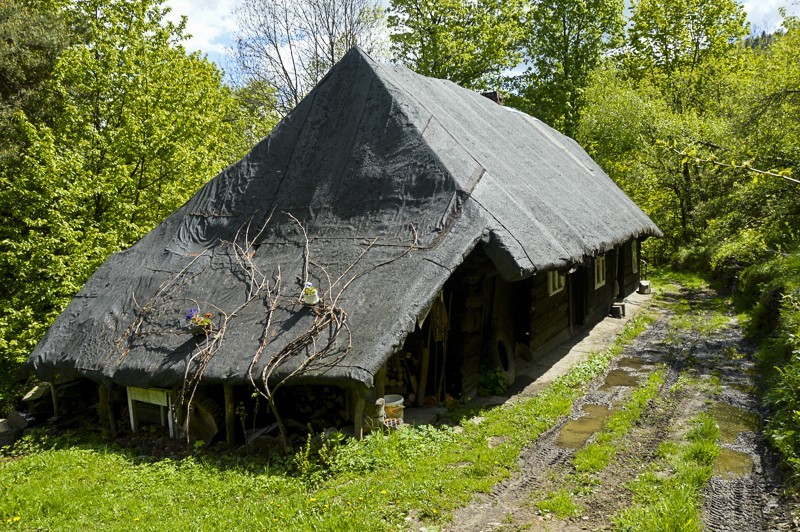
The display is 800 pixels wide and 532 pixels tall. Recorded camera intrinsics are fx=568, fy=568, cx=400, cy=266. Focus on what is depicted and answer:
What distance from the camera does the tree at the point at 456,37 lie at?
93.2 feet

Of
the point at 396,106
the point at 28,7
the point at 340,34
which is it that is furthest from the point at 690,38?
the point at 28,7

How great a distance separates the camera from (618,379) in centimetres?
982

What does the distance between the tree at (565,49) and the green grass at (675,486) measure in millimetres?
26886

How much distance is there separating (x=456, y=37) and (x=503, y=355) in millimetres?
23698

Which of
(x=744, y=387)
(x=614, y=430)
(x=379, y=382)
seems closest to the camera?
(x=379, y=382)

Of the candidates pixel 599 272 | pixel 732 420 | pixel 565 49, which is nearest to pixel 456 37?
pixel 565 49

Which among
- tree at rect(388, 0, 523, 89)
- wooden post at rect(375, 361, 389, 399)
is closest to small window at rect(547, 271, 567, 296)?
wooden post at rect(375, 361, 389, 399)

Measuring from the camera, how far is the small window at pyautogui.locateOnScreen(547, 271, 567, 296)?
11.7 meters

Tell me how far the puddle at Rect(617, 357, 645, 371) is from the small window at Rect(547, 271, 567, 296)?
1881 millimetres

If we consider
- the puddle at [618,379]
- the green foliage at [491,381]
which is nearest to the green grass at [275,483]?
the green foliage at [491,381]

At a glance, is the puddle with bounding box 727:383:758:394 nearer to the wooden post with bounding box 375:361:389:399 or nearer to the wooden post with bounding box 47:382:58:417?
the wooden post with bounding box 375:361:389:399

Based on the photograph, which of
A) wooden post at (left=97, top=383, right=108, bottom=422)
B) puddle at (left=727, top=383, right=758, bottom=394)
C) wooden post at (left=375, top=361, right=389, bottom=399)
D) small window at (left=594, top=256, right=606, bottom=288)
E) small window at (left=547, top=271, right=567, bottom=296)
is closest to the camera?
wooden post at (left=375, top=361, right=389, bottom=399)

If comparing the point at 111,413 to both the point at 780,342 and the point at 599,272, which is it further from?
the point at 599,272

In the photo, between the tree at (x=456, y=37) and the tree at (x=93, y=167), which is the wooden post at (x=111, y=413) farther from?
the tree at (x=456, y=37)
